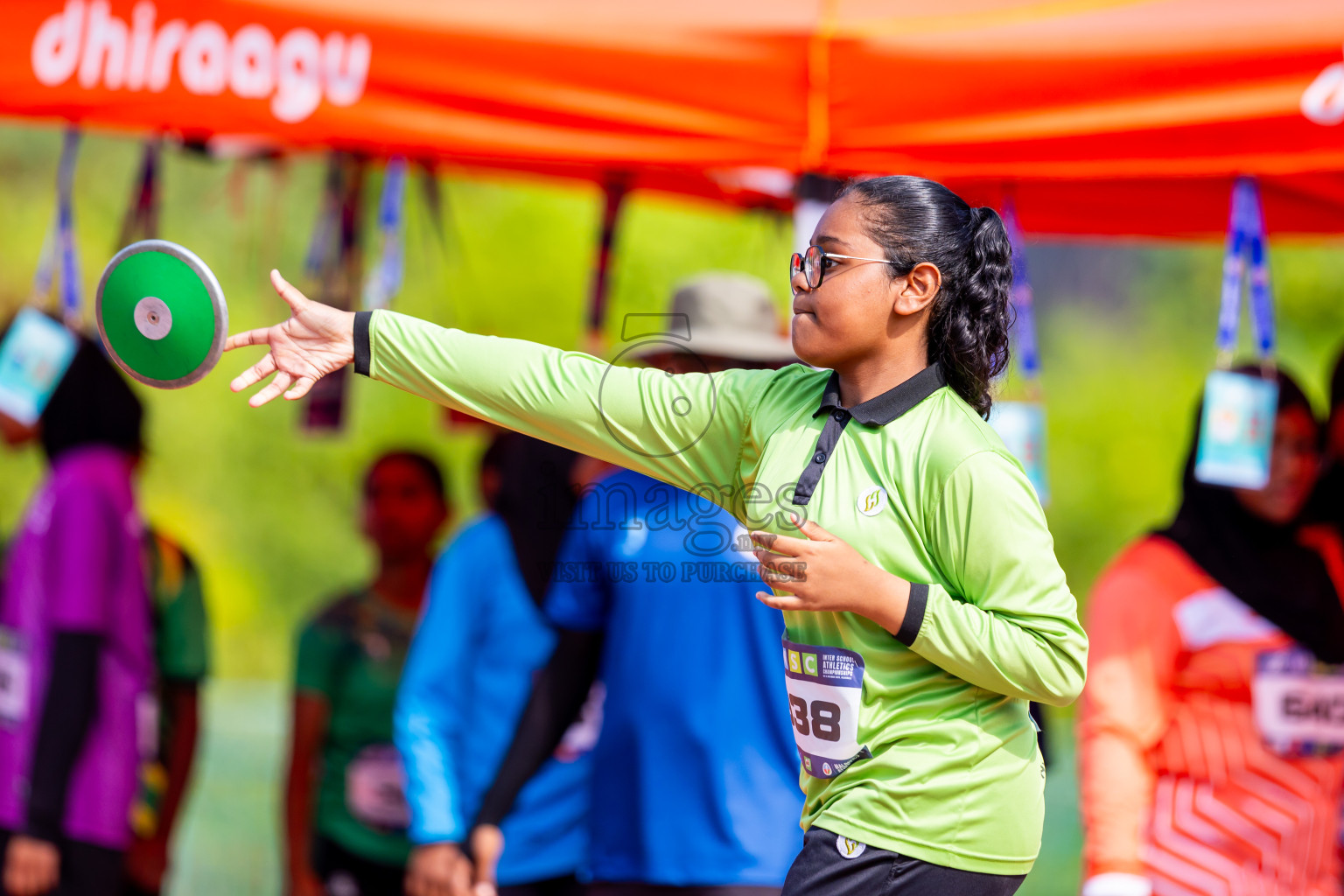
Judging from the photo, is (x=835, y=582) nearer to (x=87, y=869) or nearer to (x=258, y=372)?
(x=258, y=372)

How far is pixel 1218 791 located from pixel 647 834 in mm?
1326

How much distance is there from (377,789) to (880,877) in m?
2.48

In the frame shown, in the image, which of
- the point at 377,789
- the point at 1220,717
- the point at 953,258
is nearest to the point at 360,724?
the point at 377,789

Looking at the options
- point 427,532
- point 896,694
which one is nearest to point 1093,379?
point 427,532

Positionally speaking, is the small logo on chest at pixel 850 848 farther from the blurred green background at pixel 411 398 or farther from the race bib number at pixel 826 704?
the blurred green background at pixel 411 398

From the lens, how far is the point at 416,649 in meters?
3.28

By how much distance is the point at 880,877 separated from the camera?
169cm

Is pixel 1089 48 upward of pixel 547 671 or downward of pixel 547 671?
upward

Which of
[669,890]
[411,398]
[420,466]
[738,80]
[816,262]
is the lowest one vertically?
[669,890]

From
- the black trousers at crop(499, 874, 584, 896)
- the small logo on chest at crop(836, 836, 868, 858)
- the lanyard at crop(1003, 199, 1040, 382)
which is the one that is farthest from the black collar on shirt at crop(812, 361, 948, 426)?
the black trousers at crop(499, 874, 584, 896)

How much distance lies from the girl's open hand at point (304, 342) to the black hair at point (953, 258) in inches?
27.2

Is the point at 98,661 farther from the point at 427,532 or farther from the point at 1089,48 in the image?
the point at 1089,48

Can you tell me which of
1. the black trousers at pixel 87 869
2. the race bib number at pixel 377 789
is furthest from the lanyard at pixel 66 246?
the race bib number at pixel 377 789

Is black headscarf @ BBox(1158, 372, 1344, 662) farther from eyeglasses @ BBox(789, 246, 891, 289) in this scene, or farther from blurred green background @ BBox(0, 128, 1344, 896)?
blurred green background @ BBox(0, 128, 1344, 896)
